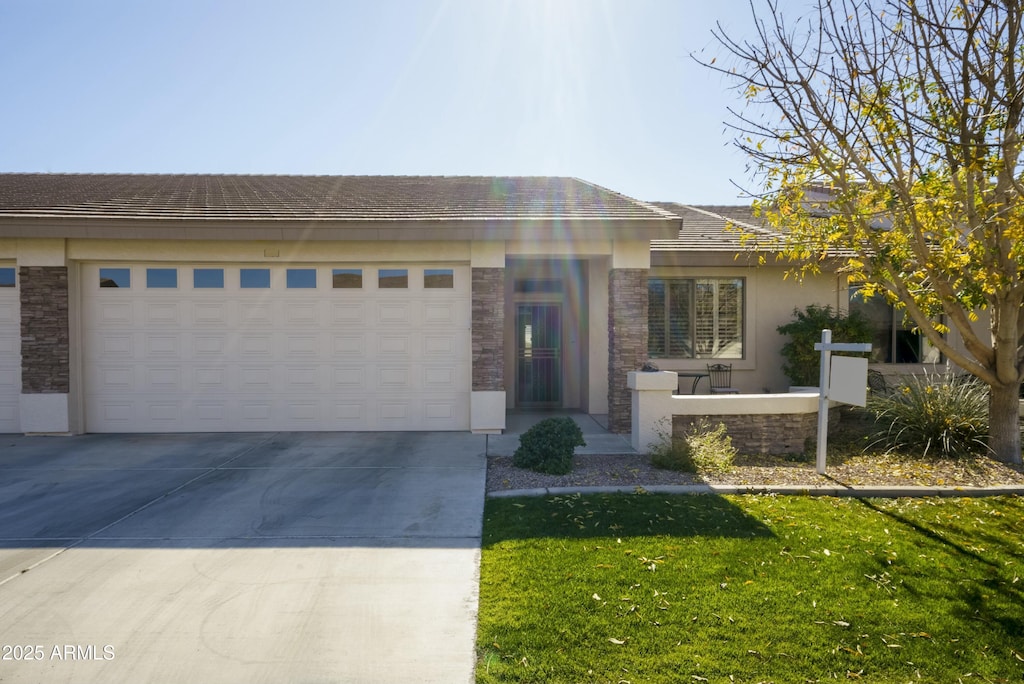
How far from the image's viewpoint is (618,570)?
165 inches

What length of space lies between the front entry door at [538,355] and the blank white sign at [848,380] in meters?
5.91

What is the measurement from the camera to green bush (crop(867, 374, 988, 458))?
7664mm

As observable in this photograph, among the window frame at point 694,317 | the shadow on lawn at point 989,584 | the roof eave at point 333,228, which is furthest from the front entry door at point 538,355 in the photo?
the shadow on lawn at point 989,584

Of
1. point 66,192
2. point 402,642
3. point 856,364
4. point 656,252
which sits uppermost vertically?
point 66,192

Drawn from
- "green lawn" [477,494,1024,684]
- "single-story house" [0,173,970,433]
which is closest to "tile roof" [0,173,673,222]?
"single-story house" [0,173,970,433]

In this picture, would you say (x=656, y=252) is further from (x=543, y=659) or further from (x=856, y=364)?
(x=543, y=659)

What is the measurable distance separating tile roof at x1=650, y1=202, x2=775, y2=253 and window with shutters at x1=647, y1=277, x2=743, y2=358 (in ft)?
2.77

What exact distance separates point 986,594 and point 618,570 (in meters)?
2.48

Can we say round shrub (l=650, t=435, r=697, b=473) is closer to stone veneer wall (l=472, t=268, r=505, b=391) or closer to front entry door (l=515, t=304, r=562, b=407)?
stone veneer wall (l=472, t=268, r=505, b=391)

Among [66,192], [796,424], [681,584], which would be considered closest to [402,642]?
[681,584]

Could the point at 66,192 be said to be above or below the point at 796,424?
above

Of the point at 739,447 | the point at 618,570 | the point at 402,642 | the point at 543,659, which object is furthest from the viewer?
the point at 739,447

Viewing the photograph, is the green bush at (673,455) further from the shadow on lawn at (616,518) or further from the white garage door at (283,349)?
the white garage door at (283,349)

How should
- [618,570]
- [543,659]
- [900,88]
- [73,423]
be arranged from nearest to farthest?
[543,659] → [618,570] → [900,88] → [73,423]
